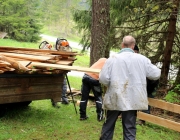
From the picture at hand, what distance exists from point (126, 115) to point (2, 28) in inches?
1112

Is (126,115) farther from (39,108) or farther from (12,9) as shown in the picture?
(12,9)

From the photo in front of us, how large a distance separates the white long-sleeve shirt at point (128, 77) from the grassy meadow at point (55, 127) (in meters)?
1.59

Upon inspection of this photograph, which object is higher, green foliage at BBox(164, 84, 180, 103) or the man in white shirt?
the man in white shirt

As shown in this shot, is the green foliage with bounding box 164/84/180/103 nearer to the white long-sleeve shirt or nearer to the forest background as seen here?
the forest background

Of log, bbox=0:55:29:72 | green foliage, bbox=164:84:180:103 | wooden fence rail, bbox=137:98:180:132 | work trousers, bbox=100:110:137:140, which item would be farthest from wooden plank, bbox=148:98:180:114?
log, bbox=0:55:29:72

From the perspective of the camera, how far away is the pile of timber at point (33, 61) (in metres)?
4.65

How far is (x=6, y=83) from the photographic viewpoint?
4.98m

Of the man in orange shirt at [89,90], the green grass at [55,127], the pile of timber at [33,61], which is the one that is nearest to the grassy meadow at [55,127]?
the green grass at [55,127]

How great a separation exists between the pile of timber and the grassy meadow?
4.16ft

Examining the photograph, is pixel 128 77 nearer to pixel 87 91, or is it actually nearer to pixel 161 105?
pixel 161 105

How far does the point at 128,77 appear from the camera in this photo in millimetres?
3760

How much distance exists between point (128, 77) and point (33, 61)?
7.36 feet

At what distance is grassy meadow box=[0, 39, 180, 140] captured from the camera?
16.3 feet

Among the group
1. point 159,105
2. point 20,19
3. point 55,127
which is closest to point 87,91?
point 55,127
